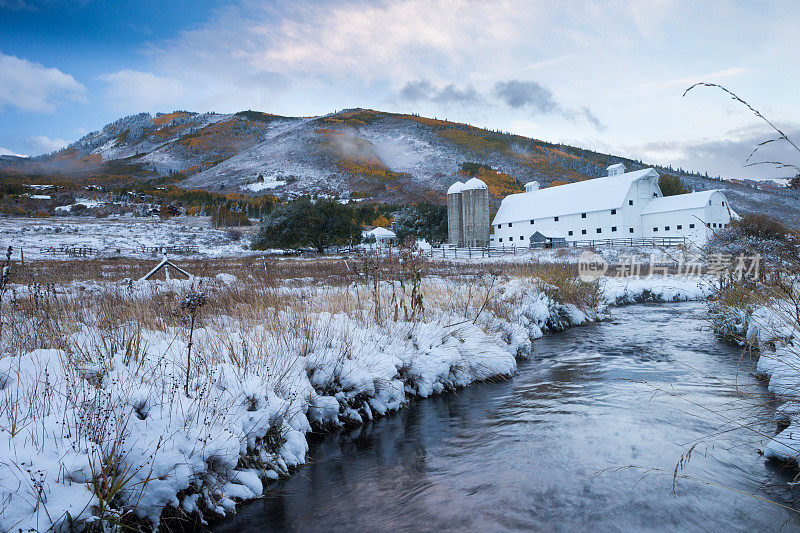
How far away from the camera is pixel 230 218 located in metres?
77.6

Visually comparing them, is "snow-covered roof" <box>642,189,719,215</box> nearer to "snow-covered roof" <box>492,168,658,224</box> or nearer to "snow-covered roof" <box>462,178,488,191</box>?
"snow-covered roof" <box>492,168,658,224</box>

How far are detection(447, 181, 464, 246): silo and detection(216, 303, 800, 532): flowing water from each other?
48546 millimetres

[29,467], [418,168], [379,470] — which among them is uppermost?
[418,168]

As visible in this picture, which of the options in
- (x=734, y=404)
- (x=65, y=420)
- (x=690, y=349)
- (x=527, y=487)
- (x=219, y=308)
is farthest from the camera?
(x=690, y=349)

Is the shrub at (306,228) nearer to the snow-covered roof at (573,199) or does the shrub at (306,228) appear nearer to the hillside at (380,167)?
the snow-covered roof at (573,199)

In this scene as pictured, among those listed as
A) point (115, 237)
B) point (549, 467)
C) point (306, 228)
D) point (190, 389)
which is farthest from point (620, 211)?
point (115, 237)

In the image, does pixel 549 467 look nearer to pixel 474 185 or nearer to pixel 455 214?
pixel 474 185

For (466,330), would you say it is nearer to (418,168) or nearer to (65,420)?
(65,420)

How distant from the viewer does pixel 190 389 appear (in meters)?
4.32

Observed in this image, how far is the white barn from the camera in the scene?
4197 centimetres

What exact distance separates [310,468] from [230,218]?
7966 centimetres

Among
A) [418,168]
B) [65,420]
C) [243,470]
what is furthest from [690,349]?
[418,168]

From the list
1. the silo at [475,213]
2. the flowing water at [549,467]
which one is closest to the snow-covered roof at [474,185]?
the silo at [475,213]

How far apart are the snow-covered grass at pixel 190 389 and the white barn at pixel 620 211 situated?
4096cm
